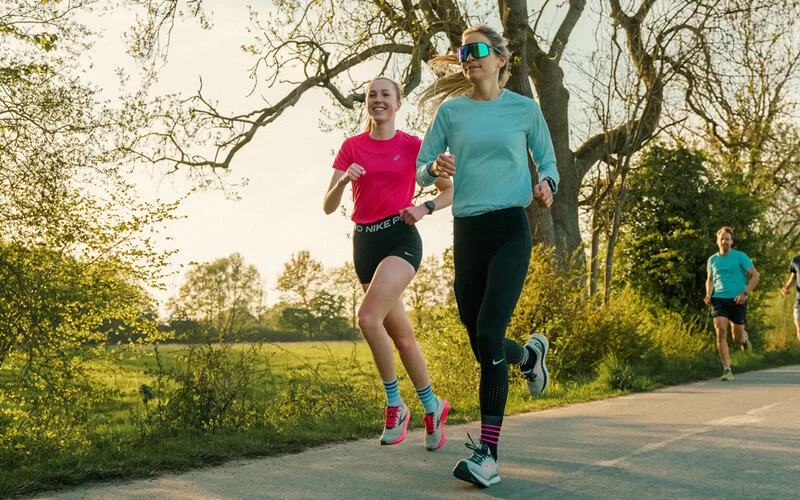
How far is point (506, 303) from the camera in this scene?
15.4 feet

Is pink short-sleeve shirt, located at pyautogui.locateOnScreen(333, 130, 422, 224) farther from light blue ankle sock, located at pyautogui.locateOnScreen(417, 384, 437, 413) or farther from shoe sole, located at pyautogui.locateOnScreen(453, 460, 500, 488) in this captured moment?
shoe sole, located at pyautogui.locateOnScreen(453, 460, 500, 488)

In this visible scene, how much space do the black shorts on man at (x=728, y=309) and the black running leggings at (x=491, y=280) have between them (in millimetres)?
8266

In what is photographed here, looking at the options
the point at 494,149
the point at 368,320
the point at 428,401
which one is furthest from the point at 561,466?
the point at 494,149

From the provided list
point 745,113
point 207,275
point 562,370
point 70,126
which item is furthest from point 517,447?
point 745,113

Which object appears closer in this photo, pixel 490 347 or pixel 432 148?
pixel 490 347

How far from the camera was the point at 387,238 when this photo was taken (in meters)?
5.62

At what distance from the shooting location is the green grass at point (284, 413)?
4.83 metres

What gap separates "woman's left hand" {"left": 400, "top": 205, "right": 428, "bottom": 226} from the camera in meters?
5.23

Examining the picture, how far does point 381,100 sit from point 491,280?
66.8 inches

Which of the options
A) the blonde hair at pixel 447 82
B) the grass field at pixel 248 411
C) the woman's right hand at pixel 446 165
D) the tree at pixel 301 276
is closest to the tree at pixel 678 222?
the grass field at pixel 248 411

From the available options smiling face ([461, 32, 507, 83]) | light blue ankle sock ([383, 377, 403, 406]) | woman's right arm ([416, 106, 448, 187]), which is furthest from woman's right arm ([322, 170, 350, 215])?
light blue ankle sock ([383, 377, 403, 406])

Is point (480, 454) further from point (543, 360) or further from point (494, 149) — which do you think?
A: point (494, 149)

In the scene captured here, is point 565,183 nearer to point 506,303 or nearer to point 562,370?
point 562,370

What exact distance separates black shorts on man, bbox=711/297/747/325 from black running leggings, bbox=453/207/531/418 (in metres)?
8.27
